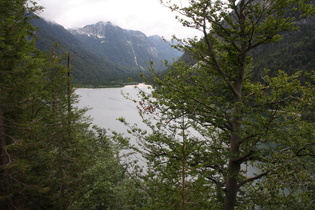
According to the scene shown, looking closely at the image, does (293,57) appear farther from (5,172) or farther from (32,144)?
(5,172)

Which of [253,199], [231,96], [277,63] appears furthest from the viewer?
[277,63]

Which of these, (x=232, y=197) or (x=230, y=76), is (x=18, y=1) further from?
(x=232, y=197)

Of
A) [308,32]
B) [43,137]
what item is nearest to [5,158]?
[43,137]

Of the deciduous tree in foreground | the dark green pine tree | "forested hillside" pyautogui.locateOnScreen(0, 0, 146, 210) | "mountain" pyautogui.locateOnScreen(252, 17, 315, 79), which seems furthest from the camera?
"mountain" pyautogui.locateOnScreen(252, 17, 315, 79)

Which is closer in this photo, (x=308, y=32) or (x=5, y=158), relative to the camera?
(x=5, y=158)

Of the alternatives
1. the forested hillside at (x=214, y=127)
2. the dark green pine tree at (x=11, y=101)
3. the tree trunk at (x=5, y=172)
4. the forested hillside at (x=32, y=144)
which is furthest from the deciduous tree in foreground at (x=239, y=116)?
the tree trunk at (x=5, y=172)

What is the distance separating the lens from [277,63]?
77750mm

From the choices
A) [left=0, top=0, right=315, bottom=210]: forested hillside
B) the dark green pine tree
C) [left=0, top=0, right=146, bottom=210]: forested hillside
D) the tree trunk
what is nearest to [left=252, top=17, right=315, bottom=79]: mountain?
[left=0, top=0, right=146, bottom=210]: forested hillside

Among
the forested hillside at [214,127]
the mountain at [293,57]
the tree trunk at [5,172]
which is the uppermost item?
the mountain at [293,57]

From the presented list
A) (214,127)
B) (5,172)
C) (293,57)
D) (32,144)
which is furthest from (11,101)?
(293,57)

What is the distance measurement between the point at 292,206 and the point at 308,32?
120 meters

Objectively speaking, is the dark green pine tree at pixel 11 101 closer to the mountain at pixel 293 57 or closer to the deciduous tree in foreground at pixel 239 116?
the deciduous tree in foreground at pixel 239 116

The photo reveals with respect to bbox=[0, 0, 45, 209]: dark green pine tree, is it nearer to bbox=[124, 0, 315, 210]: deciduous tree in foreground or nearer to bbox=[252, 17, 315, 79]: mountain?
bbox=[124, 0, 315, 210]: deciduous tree in foreground

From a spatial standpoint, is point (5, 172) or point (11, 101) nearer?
point (11, 101)
